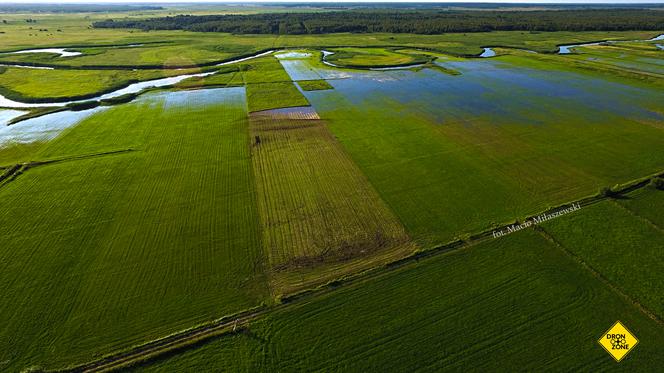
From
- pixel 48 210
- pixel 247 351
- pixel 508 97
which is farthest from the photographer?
pixel 508 97

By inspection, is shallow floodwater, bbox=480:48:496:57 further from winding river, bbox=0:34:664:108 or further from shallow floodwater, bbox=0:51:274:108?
shallow floodwater, bbox=0:51:274:108

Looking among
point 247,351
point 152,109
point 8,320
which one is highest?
point 152,109

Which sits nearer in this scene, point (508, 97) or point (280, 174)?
point (280, 174)

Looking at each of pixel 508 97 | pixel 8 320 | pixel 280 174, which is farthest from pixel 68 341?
pixel 508 97

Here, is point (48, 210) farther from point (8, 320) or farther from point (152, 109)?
point (152, 109)

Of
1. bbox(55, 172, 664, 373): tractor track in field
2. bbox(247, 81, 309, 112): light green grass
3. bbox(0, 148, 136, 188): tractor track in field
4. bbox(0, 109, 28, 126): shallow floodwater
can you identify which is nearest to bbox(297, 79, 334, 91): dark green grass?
bbox(247, 81, 309, 112): light green grass

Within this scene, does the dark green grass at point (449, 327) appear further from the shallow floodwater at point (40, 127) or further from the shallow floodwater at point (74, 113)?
the shallow floodwater at point (74, 113)

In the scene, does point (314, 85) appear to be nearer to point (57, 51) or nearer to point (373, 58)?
point (373, 58)
